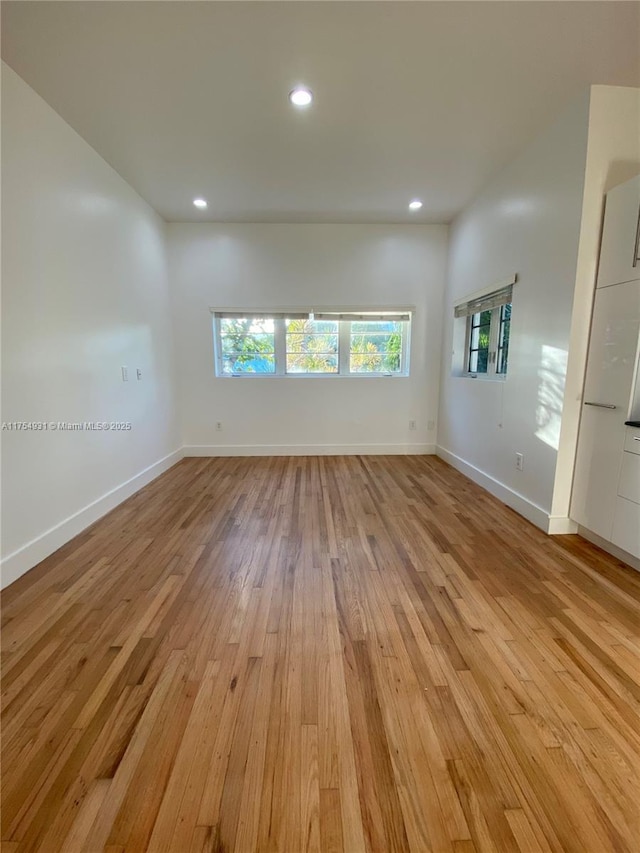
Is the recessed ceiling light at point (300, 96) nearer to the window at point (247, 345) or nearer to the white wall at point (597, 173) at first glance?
the white wall at point (597, 173)

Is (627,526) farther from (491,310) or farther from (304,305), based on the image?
(304,305)

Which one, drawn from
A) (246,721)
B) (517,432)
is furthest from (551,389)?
(246,721)

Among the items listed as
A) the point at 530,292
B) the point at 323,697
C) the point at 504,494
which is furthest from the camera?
the point at 504,494

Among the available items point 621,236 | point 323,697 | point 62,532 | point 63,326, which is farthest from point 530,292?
point 62,532

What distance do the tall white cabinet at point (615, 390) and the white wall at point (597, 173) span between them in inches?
2.0

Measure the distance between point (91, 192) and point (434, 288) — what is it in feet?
12.0

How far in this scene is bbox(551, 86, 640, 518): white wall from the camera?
2041mm

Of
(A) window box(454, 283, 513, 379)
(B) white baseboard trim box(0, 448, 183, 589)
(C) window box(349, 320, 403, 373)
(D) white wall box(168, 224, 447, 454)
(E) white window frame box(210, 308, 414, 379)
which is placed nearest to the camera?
(B) white baseboard trim box(0, 448, 183, 589)

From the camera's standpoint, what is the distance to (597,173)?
2082 millimetres

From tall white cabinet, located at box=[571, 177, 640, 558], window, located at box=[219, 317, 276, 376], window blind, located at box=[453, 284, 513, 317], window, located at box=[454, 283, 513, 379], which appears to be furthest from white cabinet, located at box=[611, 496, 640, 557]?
window, located at box=[219, 317, 276, 376]

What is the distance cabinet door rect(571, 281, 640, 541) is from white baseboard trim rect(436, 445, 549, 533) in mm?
222

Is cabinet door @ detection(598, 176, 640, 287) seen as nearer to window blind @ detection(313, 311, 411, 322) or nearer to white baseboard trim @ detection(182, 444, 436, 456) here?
window blind @ detection(313, 311, 411, 322)

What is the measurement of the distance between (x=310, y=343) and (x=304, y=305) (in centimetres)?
48

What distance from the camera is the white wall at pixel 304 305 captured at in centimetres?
414
